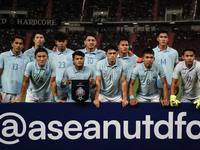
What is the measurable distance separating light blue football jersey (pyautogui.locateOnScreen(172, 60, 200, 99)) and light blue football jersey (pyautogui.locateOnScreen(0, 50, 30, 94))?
3069mm

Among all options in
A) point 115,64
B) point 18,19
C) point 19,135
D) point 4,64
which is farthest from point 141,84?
point 18,19

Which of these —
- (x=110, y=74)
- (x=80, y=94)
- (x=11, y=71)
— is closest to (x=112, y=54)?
(x=110, y=74)

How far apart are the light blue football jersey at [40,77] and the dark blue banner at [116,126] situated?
3.12 feet

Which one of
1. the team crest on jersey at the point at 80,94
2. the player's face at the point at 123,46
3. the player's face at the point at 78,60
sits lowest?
the team crest on jersey at the point at 80,94

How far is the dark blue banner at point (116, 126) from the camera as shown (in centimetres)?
397

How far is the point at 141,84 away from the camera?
16.1 feet

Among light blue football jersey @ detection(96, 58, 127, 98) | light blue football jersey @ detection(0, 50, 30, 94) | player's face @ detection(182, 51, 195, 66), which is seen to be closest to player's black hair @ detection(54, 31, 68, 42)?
light blue football jersey @ detection(0, 50, 30, 94)

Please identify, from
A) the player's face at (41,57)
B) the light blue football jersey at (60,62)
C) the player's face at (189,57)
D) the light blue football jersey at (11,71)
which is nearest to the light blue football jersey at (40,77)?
the player's face at (41,57)

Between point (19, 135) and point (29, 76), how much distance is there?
1.23 m

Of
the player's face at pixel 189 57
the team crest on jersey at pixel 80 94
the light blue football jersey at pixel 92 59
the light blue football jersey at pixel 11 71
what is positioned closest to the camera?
the team crest on jersey at pixel 80 94

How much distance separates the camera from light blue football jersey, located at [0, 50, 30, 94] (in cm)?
522

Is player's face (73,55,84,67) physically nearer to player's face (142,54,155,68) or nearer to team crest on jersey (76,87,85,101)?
team crest on jersey (76,87,85,101)

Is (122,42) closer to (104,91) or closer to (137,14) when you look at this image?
(104,91)

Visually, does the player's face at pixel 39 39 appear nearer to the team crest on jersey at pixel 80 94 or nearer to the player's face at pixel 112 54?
the player's face at pixel 112 54
